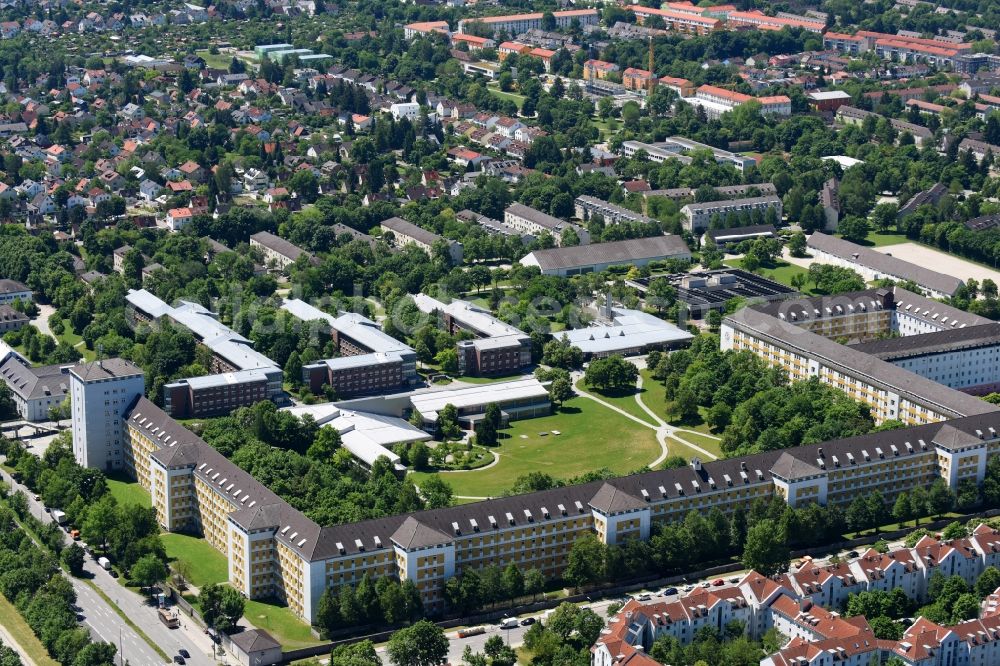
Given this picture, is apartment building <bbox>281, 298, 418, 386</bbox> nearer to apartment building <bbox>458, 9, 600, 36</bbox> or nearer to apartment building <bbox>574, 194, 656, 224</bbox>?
apartment building <bbox>574, 194, 656, 224</bbox>

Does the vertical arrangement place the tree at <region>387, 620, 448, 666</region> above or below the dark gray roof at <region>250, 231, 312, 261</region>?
above

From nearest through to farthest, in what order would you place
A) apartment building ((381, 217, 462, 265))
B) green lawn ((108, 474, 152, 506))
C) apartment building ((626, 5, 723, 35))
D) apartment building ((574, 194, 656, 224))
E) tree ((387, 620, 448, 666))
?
tree ((387, 620, 448, 666)) → green lawn ((108, 474, 152, 506)) → apartment building ((381, 217, 462, 265)) → apartment building ((574, 194, 656, 224)) → apartment building ((626, 5, 723, 35))

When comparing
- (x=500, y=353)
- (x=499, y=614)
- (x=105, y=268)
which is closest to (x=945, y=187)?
(x=500, y=353)

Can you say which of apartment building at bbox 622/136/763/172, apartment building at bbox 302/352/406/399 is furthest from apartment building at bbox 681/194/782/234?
apartment building at bbox 302/352/406/399

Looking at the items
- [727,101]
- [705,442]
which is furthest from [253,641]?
[727,101]

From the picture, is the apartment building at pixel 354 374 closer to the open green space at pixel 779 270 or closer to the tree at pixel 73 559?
the tree at pixel 73 559

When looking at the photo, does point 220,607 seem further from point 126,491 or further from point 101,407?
point 101,407

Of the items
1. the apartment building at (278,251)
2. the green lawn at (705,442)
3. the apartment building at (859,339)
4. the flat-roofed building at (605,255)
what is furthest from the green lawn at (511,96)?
the green lawn at (705,442)
